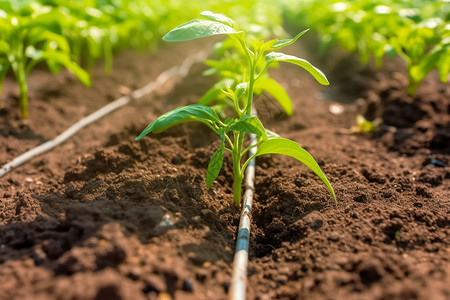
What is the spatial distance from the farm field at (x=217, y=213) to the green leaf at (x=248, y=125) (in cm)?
52

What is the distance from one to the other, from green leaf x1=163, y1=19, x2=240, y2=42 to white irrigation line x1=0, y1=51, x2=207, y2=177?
71.1 inches

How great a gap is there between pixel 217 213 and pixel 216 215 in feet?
0.12

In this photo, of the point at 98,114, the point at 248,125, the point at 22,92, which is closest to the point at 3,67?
the point at 22,92

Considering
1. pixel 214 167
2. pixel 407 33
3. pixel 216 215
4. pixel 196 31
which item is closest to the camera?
pixel 196 31

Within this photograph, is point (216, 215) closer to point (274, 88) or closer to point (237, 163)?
point (237, 163)

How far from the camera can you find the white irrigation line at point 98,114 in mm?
2845

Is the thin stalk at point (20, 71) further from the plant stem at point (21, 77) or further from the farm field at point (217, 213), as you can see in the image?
the farm field at point (217, 213)

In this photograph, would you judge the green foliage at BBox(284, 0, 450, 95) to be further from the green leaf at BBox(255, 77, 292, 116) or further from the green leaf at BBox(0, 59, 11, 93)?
the green leaf at BBox(0, 59, 11, 93)

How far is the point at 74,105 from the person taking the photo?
4.24 metres

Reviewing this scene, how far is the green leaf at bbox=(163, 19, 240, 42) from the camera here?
1.63m

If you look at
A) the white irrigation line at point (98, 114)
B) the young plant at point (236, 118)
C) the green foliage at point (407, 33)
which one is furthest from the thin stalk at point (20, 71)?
the green foliage at point (407, 33)

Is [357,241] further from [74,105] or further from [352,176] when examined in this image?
[74,105]

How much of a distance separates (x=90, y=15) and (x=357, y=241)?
4011 millimetres

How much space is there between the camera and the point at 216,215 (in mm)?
2025
